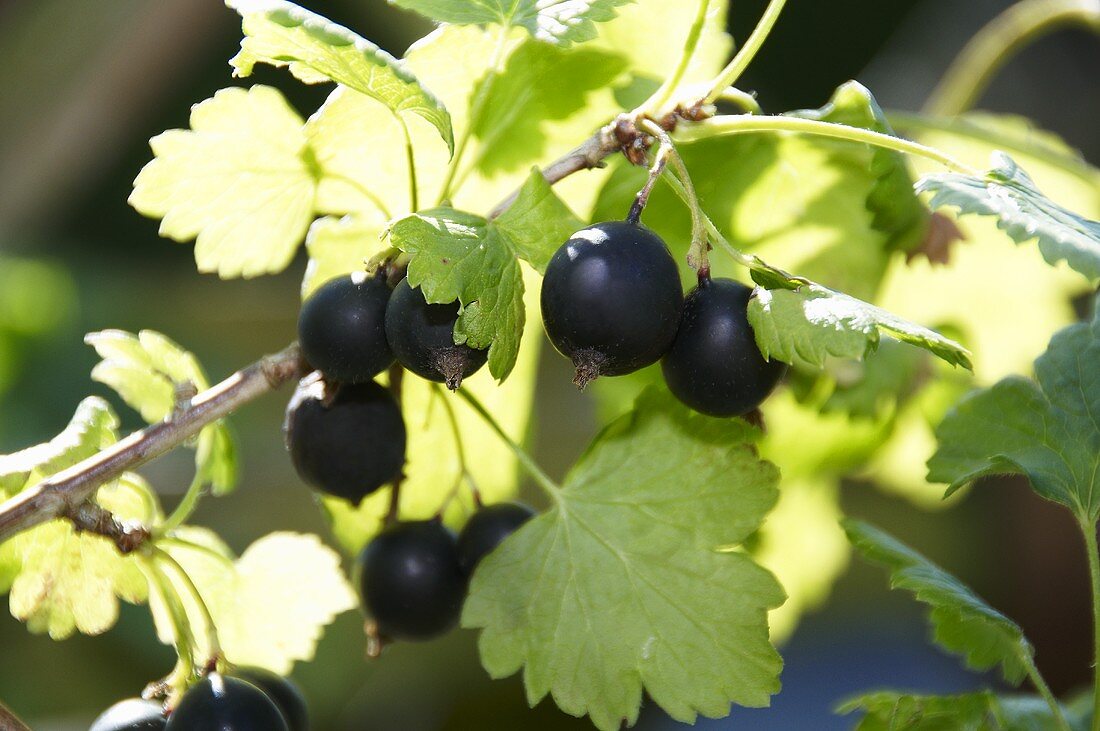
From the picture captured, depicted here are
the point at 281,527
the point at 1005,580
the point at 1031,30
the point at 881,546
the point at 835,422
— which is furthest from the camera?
the point at 1005,580

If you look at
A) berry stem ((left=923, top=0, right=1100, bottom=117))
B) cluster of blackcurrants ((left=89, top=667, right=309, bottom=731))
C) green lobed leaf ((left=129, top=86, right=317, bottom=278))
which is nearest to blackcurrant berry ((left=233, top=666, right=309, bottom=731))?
cluster of blackcurrants ((left=89, top=667, right=309, bottom=731))

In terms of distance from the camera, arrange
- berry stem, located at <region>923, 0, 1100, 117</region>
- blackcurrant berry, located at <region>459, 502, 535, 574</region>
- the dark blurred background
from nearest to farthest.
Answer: blackcurrant berry, located at <region>459, 502, 535, 574</region>
berry stem, located at <region>923, 0, 1100, 117</region>
the dark blurred background

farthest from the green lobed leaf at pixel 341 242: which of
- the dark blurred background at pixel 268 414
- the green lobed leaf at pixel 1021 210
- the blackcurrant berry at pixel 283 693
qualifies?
the dark blurred background at pixel 268 414

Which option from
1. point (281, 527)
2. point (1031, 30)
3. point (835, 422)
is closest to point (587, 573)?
point (835, 422)

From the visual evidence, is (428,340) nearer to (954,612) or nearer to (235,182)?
(235,182)

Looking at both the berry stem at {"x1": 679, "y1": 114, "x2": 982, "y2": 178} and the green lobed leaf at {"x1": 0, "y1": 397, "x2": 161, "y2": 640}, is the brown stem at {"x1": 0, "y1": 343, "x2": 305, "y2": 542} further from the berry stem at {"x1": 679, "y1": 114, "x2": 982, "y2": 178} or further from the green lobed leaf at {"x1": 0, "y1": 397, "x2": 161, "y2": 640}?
the berry stem at {"x1": 679, "y1": 114, "x2": 982, "y2": 178}

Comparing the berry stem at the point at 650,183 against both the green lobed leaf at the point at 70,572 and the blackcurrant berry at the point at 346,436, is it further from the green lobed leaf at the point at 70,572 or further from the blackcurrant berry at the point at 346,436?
the green lobed leaf at the point at 70,572

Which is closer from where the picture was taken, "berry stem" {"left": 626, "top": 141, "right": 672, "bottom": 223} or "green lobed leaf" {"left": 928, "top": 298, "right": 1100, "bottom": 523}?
"berry stem" {"left": 626, "top": 141, "right": 672, "bottom": 223}

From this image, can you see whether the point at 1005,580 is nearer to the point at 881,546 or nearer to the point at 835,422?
the point at 835,422
